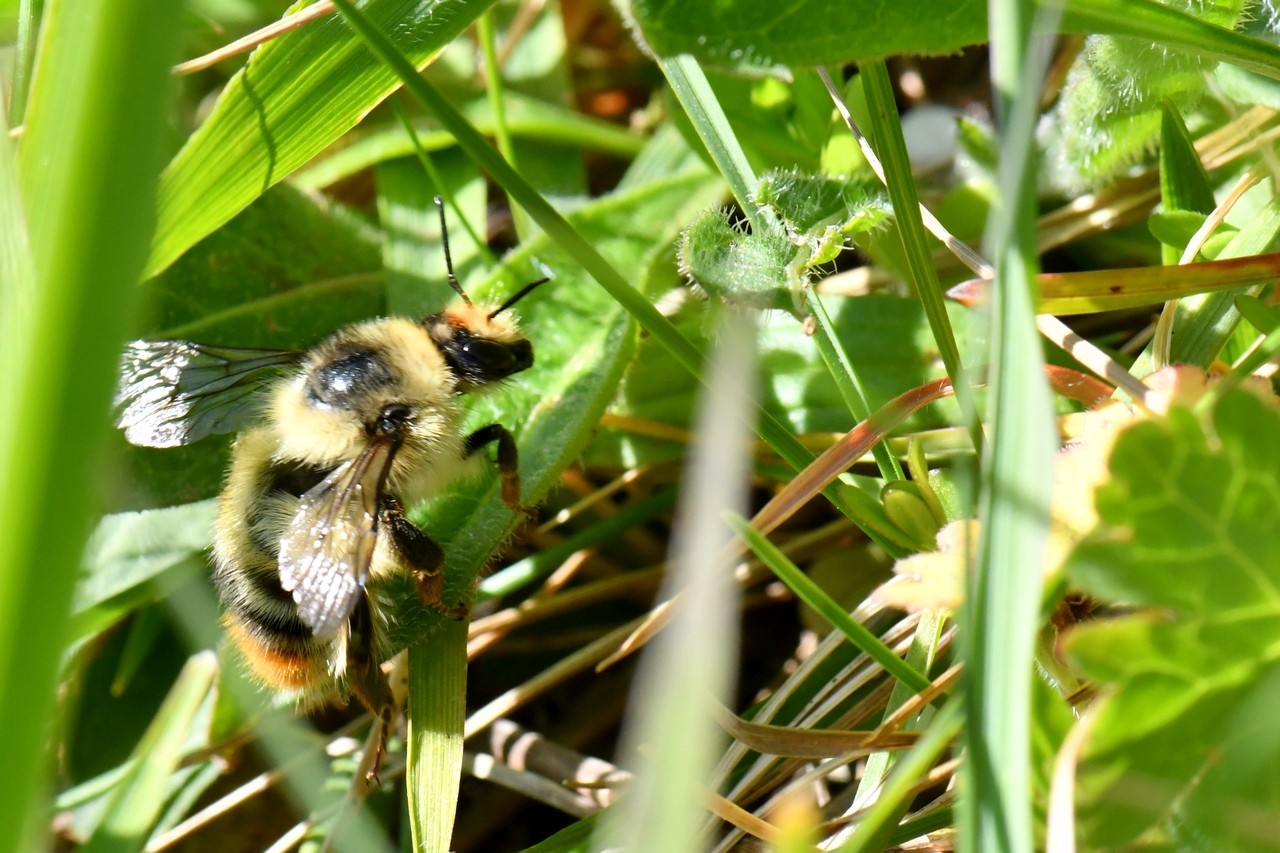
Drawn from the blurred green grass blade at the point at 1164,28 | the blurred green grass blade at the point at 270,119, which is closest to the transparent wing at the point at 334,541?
the blurred green grass blade at the point at 270,119

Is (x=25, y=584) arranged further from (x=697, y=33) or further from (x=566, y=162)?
(x=566, y=162)

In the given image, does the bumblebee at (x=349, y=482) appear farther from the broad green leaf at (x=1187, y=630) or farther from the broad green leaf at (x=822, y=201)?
the broad green leaf at (x=1187, y=630)

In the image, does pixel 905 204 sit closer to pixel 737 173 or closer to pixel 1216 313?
pixel 737 173

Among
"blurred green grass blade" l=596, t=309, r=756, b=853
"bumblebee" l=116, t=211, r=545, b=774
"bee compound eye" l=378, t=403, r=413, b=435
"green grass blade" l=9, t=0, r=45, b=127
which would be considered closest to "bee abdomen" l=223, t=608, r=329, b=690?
"bumblebee" l=116, t=211, r=545, b=774

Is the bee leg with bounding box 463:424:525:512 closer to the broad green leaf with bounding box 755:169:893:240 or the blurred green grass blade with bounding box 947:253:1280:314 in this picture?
the broad green leaf with bounding box 755:169:893:240

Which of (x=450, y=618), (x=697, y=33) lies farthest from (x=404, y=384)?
(x=697, y=33)

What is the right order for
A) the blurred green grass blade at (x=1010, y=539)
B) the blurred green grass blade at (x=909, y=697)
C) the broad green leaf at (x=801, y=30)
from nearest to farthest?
the blurred green grass blade at (x=1010, y=539) → the broad green leaf at (x=801, y=30) → the blurred green grass blade at (x=909, y=697)
